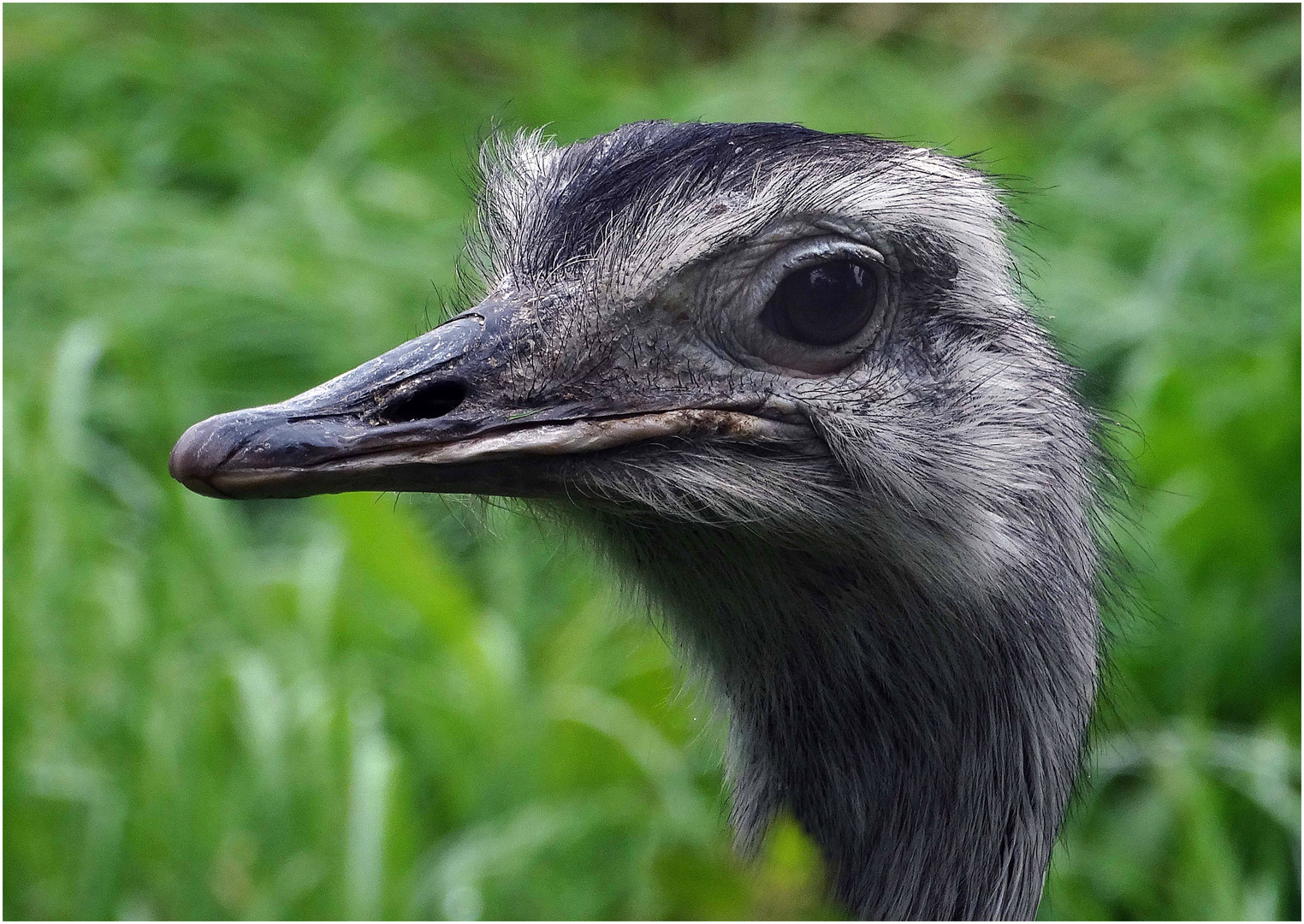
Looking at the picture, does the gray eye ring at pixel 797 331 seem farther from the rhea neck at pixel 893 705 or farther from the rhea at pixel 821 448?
the rhea neck at pixel 893 705

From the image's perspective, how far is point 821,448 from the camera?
5.13 feet

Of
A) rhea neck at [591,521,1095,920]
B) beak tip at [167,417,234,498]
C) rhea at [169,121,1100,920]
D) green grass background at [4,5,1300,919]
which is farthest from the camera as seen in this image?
green grass background at [4,5,1300,919]

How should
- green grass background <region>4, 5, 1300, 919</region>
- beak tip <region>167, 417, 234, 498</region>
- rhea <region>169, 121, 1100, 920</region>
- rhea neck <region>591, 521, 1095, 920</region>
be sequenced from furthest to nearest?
green grass background <region>4, 5, 1300, 919</region>
rhea neck <region>591, 521, 1095, 920</region>
rhea <region>169, 121, 1100, 920</region>
beak tip <region>167, 417, 234, 498</region>

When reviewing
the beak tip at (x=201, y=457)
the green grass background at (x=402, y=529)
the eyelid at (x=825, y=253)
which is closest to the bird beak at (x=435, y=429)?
the beak tip at (x=201, y=457)

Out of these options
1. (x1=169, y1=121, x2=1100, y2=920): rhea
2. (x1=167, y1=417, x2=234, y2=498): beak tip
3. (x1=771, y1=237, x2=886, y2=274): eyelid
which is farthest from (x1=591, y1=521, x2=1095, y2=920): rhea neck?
(x1=167, y1=417, x2=234, y2=498): beak tip

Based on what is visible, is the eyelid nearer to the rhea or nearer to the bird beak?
A: the rhea

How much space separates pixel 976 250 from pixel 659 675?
5.24ft

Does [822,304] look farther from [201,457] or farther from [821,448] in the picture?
[201,457]

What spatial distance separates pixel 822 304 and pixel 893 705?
1.50 feet

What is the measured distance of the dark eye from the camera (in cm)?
156

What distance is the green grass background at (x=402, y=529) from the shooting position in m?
2.77

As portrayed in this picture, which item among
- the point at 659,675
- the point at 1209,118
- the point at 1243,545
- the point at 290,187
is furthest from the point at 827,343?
the point at 1209,118

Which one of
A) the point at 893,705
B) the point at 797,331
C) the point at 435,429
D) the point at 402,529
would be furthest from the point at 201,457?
the point at 402,529

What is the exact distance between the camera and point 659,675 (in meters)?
3.07
